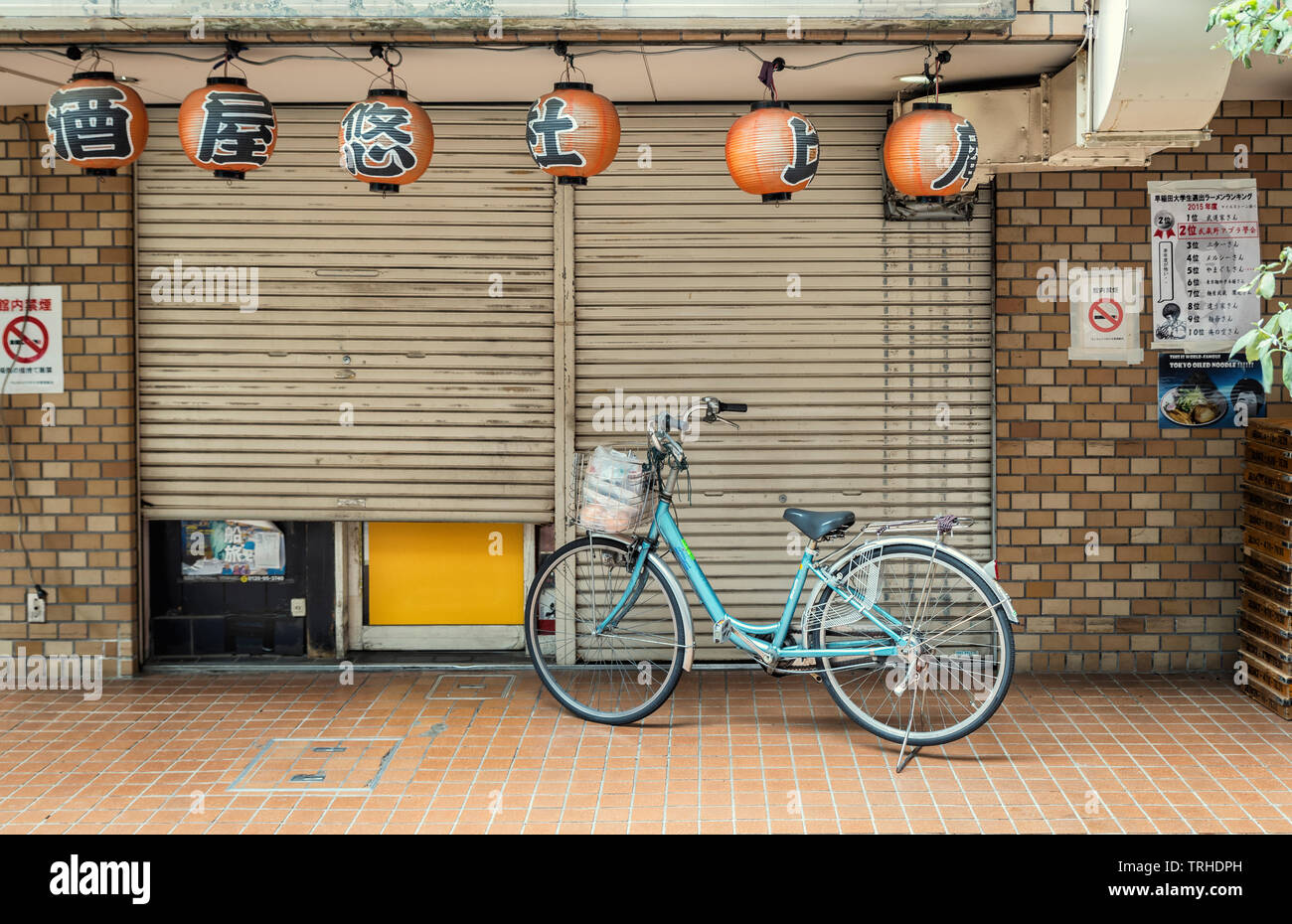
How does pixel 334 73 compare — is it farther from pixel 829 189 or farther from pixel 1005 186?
pixel 1005 186

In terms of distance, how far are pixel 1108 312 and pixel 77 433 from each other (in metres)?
6.48

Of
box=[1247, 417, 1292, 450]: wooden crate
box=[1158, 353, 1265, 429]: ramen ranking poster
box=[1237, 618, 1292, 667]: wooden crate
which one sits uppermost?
box=[1158, 353, 1265, 429]: ramen ranking poster

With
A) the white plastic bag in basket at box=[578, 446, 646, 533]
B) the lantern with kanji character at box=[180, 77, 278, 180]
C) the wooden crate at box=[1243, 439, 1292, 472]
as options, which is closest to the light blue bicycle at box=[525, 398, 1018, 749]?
the white plastic bag in basket at box=[578, 446, 646, 533]

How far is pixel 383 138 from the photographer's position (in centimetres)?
567

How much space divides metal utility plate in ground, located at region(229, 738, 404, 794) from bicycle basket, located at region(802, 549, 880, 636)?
230cm

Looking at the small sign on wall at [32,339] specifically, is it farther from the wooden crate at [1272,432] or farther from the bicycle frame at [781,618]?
the wooden crate at [1272,432]

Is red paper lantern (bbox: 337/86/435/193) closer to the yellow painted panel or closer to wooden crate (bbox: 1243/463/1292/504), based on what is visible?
the yellow painted panel

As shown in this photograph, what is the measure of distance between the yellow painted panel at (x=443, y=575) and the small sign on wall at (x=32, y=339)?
221 cm

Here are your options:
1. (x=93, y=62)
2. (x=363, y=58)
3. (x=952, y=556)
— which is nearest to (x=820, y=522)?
(x=952, y=556)

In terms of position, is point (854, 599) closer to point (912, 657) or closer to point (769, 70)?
point (912, 657)

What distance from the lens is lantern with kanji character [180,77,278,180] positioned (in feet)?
18.4

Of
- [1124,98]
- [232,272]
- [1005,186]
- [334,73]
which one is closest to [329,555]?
[232,272]

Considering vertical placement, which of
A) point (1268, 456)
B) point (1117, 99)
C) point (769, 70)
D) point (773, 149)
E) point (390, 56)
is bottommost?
point (1268, 456)

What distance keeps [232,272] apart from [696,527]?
3.34 meters
